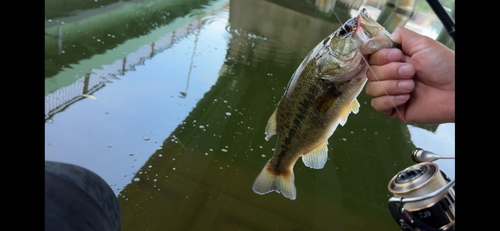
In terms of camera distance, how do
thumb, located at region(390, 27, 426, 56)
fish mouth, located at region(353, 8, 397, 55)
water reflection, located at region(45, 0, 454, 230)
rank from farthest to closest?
water reflection, located at region(45, 0, 454, 230) → thumb, located at region(390, 27, 426, 56) → fish mouth, located at region(353, 8, 397, 55)

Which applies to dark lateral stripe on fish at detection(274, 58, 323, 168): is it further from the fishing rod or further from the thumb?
the fishing rod

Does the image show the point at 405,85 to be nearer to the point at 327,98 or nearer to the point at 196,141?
the point at 327,98

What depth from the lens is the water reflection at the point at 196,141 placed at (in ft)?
7.16

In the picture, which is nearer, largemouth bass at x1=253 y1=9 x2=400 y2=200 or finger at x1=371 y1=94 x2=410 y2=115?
largemouth bass at x1=253 y1=9 x2=400 y2=200

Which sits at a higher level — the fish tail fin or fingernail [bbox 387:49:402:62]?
fingernail [bbox 387:49:402:62]

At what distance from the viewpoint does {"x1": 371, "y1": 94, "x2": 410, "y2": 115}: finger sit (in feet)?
4.18

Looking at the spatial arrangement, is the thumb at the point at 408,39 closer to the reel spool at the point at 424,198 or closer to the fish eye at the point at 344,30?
the fish eye at the point at 344,30

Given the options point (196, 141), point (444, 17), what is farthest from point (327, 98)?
point (196, 141)

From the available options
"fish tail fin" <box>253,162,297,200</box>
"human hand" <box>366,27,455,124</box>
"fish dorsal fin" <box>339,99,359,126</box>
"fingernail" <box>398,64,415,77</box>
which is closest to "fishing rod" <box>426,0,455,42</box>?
"human hand" <box>366,27,455,124</box>

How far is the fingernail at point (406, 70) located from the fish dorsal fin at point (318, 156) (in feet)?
1.55

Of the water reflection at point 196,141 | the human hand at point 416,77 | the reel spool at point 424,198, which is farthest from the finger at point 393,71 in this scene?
the water reflection at point 196,141

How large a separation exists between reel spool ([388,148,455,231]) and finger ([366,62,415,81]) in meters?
0.35
